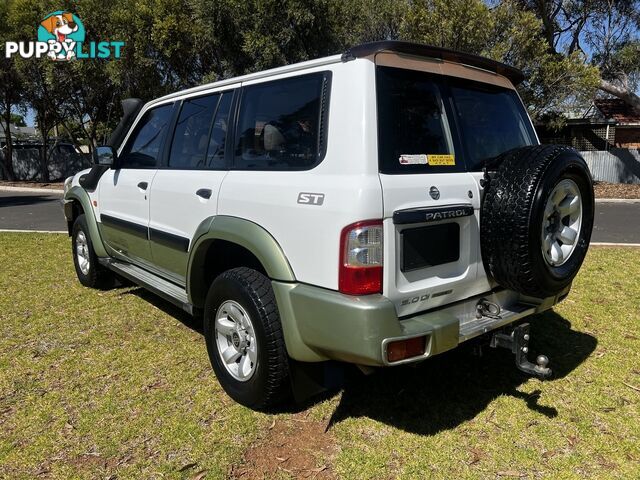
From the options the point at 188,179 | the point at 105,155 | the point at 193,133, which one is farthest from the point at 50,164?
the point at 188,179

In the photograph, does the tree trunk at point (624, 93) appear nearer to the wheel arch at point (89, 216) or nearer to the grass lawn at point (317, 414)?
the grass lawn at point (317, 414)

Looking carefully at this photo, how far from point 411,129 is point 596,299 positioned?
358 centimetres

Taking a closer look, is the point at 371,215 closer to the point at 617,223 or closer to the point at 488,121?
the point at 488,121

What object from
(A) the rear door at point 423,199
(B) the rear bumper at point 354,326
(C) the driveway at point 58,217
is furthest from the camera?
(C) the driveway at point 58,217

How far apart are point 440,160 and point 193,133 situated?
190cm

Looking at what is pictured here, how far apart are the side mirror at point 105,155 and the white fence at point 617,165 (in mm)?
20710

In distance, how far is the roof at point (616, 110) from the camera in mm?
24641

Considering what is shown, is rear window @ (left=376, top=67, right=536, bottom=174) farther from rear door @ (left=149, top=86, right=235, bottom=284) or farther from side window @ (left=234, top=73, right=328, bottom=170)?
rear door @ (left=149, top=86, right=235, bottom=284)

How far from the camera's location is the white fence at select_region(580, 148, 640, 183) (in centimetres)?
2108

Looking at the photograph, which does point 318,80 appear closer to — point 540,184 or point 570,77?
point 540,184

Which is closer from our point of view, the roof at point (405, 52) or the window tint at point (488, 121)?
the roof at point (405, 52)

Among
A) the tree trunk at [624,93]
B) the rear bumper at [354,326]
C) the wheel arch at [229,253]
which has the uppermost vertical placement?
the tree trunk at [624,93]

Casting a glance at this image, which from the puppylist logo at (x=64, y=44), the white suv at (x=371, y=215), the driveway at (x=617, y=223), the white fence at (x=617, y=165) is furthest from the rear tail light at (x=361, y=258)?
the white fence at (x=617, y=165)

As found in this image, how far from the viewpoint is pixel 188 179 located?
3.60 metres
